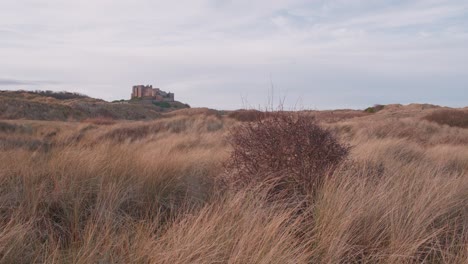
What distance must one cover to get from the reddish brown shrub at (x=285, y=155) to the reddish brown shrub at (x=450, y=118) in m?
30.1

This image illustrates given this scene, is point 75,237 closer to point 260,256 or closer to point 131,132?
point 260,256

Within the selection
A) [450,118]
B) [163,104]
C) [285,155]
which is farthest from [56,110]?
[163,104]

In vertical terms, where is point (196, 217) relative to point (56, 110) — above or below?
below

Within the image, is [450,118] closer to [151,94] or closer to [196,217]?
[196,217]

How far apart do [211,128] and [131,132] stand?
17.8ft

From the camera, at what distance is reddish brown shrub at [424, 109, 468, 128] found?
32.6 m

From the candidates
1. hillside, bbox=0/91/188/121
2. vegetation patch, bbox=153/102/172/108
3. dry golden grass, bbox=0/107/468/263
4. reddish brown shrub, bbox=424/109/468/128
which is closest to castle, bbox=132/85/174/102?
vegetation patch, bbox=153/102/172/108

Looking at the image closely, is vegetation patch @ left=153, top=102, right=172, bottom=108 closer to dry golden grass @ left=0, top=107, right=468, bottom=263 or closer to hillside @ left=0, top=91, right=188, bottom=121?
hillside @ left=0, top=91, right=188, bottom=121

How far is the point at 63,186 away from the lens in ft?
15.9

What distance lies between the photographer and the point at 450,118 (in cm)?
3362

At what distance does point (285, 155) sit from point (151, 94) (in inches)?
4006

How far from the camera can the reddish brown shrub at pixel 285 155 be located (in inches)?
201

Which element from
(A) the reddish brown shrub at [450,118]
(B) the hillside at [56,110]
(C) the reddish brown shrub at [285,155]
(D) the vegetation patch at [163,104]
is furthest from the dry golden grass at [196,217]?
(D) the vegetation patch at [163,104]

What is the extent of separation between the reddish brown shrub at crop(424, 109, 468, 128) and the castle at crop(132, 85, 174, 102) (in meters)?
74.9
